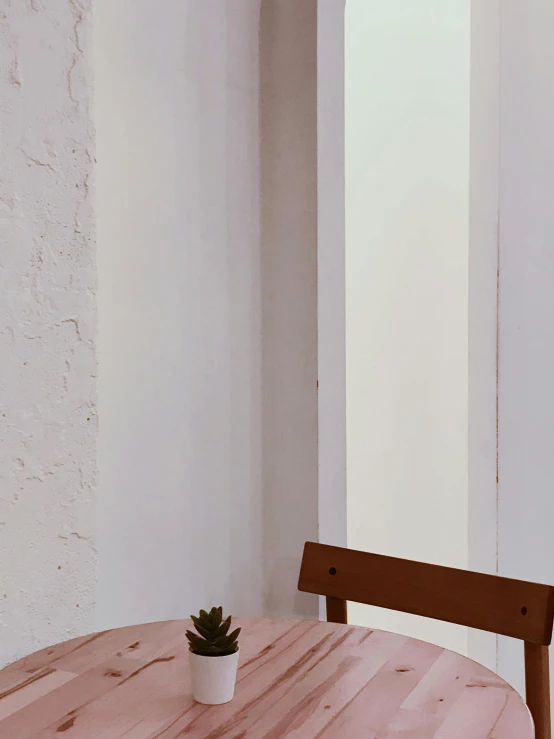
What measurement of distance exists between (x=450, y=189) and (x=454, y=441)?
3.10ft

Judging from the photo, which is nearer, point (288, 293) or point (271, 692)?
point (271, 692)

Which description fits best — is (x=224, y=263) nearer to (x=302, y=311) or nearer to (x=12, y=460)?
(x=302, y=311)

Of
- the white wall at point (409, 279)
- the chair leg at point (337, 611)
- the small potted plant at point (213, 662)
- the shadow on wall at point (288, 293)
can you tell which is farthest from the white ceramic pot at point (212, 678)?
the white wall at point (409, 279)

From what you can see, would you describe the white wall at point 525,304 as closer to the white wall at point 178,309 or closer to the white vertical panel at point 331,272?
the white vertical panel at point 331,272

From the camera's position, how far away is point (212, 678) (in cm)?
99

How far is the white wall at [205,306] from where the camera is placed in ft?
5.36

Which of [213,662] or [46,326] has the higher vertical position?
[46,326]

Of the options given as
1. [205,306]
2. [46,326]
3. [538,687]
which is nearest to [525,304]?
[205,306]

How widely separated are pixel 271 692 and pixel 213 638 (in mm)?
123

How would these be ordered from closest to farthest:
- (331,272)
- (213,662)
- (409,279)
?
(213,662) → (331,272) → (409,279)

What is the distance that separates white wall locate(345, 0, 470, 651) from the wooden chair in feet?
4.71

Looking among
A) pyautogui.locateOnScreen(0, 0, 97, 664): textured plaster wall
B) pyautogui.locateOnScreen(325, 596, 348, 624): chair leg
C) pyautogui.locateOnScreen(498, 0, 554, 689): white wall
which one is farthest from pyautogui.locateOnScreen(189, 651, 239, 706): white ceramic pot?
pyautogui.locateOnScreen(498, 0, 554, 689): white wall

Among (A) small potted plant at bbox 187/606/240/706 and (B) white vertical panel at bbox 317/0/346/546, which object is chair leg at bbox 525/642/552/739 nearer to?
(A) small potted plant at bbox 187/606/240/706

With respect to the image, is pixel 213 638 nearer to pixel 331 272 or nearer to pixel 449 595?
pixel 449 595
